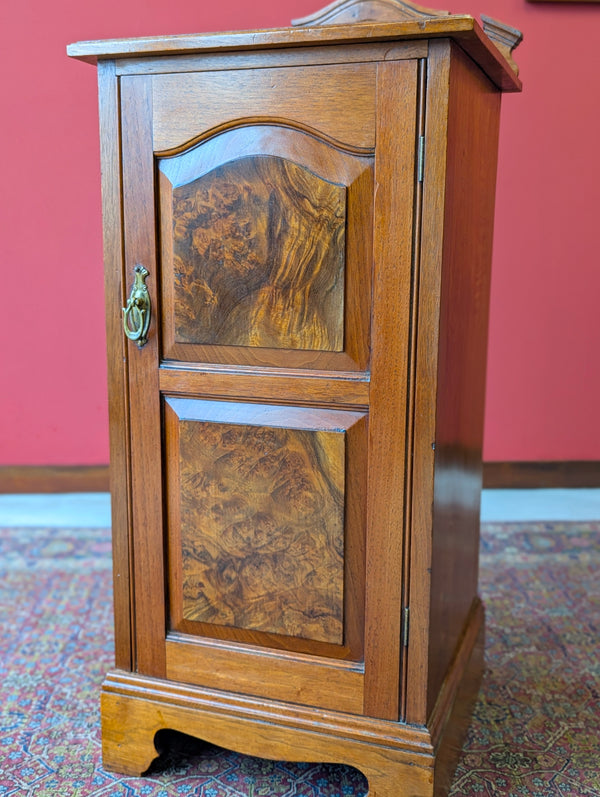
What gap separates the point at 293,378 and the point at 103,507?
1918 millimetres

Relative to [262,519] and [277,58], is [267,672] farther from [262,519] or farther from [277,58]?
[277,58]

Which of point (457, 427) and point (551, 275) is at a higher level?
point (551, 275)

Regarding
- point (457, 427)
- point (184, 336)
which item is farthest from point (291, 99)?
point (457, 427)

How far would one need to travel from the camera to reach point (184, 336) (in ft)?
5.20

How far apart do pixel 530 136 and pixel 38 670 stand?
7.78ft

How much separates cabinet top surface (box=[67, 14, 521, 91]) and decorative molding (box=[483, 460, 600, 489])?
6.25 ft

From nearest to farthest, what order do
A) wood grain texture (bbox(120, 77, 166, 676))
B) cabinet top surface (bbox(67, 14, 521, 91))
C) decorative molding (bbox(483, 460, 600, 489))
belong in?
cabinet top surface (bbox(67, 14, 521, 91)) → wood grain texture (bbox(120, 77, 166, 676)) → decorative molding (bbox(483, 460, 600, 489))

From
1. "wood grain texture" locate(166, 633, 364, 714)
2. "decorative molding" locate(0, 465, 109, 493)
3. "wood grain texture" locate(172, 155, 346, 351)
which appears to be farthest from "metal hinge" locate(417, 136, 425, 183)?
"decorative molding" locate(0, 465, 109, 493)

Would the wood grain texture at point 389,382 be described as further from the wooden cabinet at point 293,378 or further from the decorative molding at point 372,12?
the decorative molding at point 372,12

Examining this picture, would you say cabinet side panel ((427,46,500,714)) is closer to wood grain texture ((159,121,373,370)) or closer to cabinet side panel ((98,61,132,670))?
wood grain texture ((159,121,373,370))

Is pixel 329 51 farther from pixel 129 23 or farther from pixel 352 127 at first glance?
pixel 129 23

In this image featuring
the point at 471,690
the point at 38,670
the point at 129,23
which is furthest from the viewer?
the point at 129,23

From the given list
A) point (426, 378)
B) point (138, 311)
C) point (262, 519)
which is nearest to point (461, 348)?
point (426, 378)

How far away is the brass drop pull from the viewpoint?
5.19 feet
